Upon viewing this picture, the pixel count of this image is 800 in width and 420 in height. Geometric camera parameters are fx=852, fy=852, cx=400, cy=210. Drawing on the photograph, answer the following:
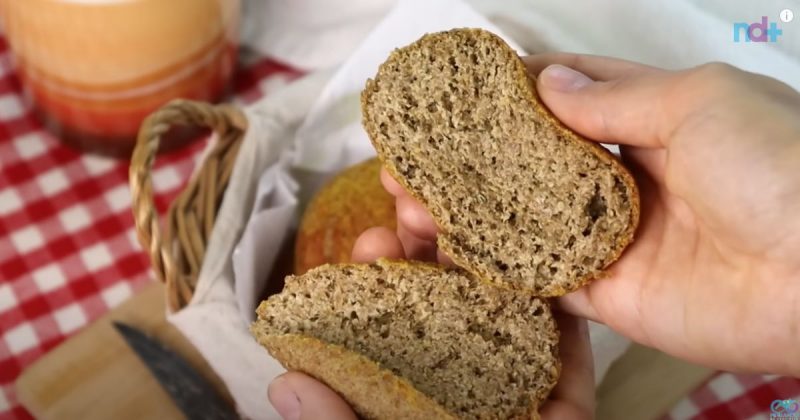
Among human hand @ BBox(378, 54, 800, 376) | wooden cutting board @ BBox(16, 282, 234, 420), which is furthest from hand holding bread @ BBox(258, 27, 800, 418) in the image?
wooden cutting board @ BBox(16, 282, 234, 420)

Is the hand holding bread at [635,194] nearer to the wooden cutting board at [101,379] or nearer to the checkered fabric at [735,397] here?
the checkered fabric at [735,397]

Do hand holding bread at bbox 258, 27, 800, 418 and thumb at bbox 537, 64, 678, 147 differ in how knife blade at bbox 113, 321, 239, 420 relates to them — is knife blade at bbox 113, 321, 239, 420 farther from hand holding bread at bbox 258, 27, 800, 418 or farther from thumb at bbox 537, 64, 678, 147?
thumb at bbox 537, 64, 678, 147

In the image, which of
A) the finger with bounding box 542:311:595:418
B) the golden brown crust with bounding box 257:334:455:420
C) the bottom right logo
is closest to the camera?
the golden brown crust with bounding box 257:334:455:420

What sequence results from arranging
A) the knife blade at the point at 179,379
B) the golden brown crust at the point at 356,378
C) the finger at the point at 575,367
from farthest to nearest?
1. the knife blade at the point at 179,379
2. the finger at the point at 575,367
3. the golden brown crust at the point at 356,378

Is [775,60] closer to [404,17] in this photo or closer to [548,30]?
[548,30]

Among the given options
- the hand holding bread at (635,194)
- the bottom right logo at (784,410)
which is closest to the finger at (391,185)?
the hand holding bread at (635,194)

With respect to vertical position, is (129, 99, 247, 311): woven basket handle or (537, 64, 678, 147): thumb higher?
(537, 64, 678, 147): thumb
